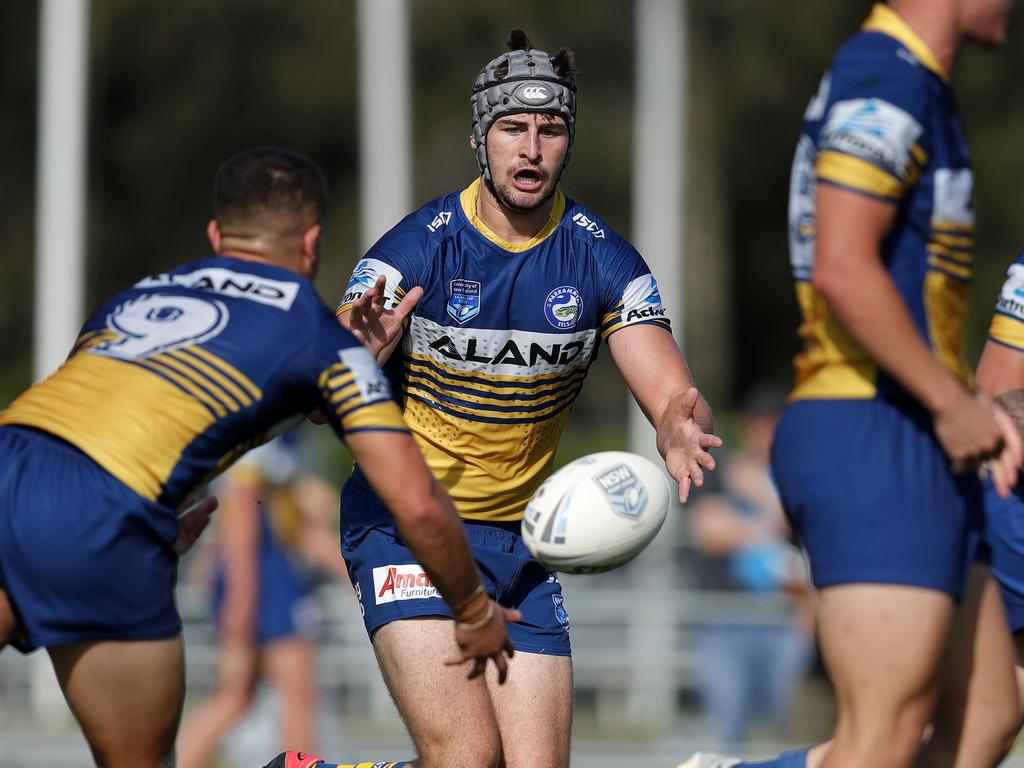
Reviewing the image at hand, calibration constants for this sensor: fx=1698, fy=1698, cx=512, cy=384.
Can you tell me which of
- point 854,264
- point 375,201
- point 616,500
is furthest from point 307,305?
point 375,201

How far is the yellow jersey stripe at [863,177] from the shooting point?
4418 mm

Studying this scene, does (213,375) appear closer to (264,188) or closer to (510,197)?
(264,188)

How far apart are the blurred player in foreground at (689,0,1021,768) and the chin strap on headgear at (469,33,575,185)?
164cm

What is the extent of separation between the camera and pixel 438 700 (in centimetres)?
569

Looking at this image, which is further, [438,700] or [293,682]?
[293,682]

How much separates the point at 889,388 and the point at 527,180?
1.95m

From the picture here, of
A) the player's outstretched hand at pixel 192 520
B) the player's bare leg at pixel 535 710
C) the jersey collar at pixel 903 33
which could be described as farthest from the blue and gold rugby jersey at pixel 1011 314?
the player's outstretched hand at pixel 192 520

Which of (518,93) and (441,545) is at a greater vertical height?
(518,93)

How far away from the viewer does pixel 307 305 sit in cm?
505

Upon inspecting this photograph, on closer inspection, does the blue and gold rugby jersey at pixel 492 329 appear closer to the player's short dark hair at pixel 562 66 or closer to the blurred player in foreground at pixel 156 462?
the player's short dark hair at pixel 562 66

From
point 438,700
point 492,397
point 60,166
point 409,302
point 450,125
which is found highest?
point 409,302

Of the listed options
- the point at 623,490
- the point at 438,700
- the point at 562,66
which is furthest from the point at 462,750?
the point at 562,66

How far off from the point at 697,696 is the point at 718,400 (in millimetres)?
20140

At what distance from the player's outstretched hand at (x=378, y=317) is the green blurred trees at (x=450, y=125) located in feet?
90.3
